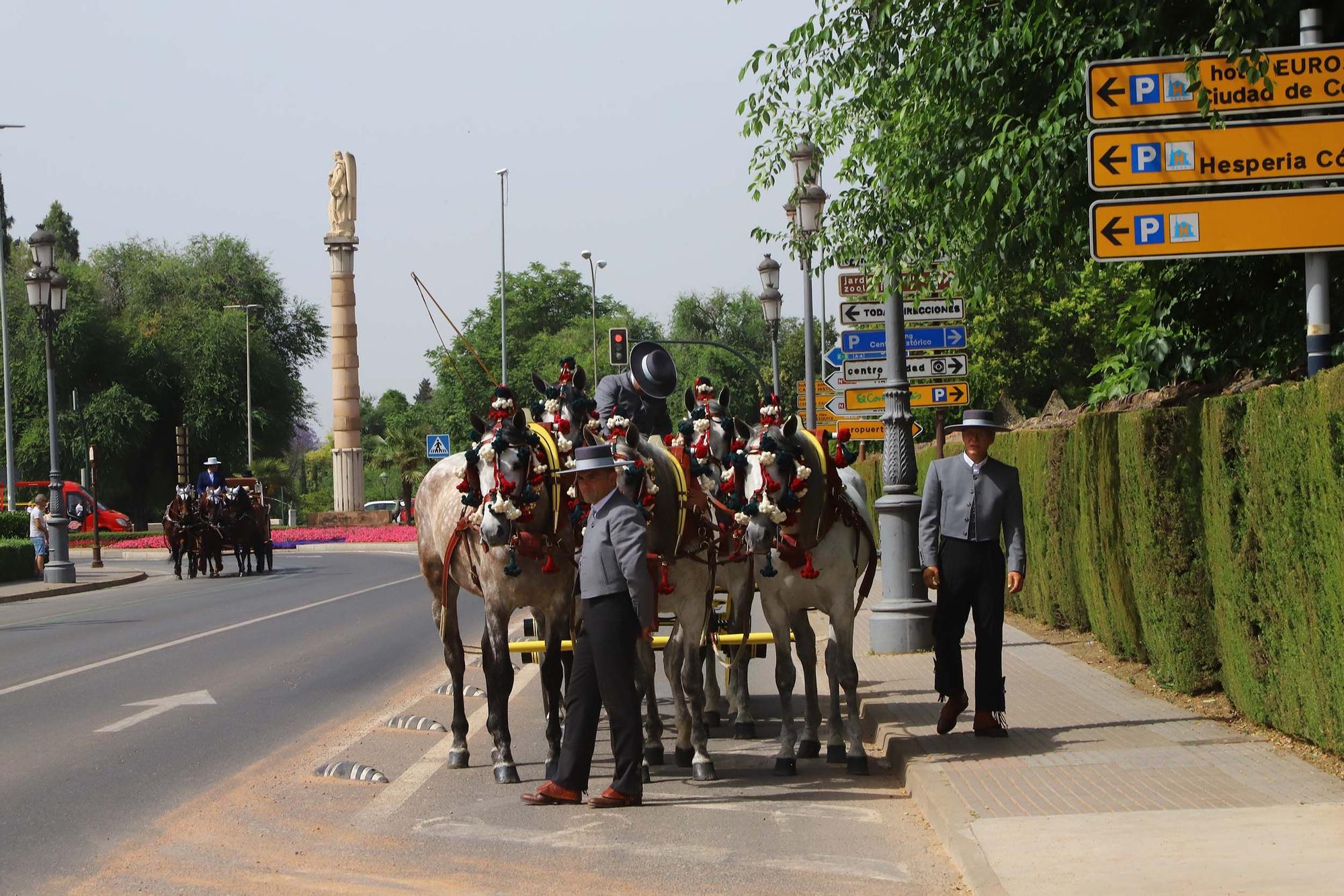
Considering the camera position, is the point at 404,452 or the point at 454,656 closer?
the point at 454,656

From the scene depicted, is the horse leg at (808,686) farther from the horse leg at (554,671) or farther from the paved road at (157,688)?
the paved road at (157,688)

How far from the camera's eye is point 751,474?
928 cm

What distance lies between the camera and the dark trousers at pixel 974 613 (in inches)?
389

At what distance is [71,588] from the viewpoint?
1268 inches

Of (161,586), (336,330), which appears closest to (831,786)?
(161,586)

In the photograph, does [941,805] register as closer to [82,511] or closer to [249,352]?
[82,511]

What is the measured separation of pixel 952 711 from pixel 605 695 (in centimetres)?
267

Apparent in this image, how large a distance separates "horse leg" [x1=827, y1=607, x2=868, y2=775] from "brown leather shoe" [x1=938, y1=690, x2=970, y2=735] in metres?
0.59

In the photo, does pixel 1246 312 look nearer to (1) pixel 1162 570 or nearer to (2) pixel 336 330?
(1) pixel 1162 570

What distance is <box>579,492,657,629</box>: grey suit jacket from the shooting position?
26.7ft

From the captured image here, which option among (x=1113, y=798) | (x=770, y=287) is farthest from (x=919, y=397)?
(x=770, y=287)

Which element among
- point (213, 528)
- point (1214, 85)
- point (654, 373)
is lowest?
point (213, 528)

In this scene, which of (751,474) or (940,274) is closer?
(751,474)

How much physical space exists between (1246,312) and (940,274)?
103 inches
